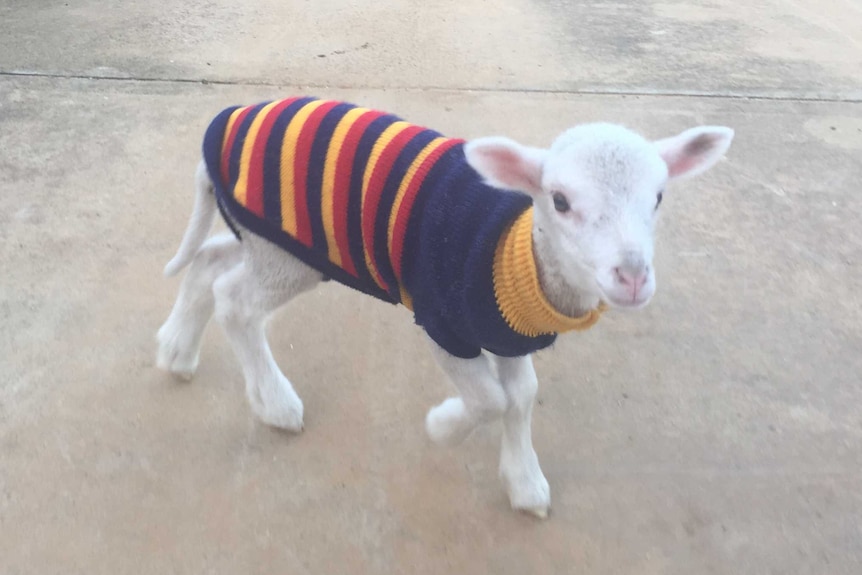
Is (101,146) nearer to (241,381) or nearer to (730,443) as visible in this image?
(241,381)

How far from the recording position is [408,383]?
201 centimetres

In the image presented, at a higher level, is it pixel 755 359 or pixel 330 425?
pixel 755 359

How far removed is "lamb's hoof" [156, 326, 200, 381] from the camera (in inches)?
76.5

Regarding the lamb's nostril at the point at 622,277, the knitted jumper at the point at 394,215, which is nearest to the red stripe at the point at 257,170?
→ the knitted jumper at the point at 394,215

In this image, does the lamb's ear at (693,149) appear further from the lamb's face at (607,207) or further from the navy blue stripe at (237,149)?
the navy blue stripe at (237,149)

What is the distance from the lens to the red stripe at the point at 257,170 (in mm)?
1581

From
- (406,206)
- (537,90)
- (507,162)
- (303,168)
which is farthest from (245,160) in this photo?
(537,90)

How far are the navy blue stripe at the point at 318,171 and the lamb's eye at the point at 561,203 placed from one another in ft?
1.68

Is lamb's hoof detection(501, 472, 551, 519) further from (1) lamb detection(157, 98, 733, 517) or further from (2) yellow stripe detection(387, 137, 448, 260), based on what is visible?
(2) yellow stripe detection(387, 137, 448, 260)

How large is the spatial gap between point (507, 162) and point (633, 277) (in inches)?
12.7

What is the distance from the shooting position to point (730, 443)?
73.2 inches

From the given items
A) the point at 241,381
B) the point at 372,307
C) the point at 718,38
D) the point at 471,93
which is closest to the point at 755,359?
the point at 372,307

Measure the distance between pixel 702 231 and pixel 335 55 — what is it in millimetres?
2162

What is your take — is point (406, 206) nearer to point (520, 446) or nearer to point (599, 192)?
point (599, 192)
